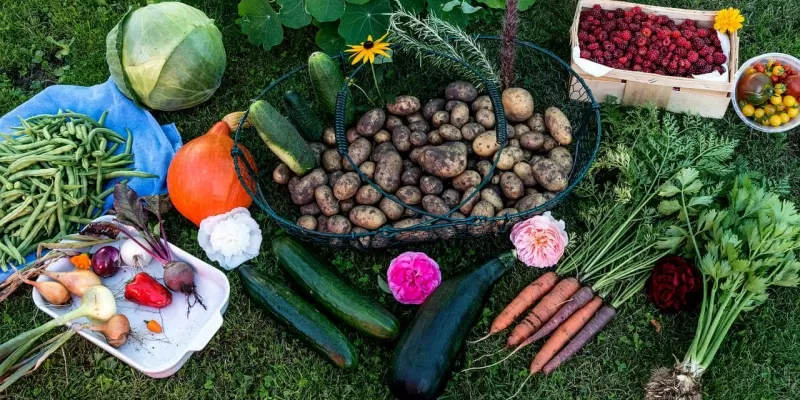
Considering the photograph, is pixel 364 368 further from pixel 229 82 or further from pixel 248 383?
pixel 229 82

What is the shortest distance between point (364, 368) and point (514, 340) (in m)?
0.75

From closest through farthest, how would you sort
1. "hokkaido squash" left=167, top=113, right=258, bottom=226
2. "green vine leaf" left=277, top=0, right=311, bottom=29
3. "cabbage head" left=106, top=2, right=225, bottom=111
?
"hokkaido squash" left=167, top=113, right=258, bottom=226 → "cabbage head" left=106, top=2, right=225, bottom=111 → "green vine leaf" left=277, top=0, right=311, bottom=29

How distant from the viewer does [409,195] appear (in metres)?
3.10

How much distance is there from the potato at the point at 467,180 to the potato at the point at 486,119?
11.4 inches

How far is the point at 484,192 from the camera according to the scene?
10.2 feet

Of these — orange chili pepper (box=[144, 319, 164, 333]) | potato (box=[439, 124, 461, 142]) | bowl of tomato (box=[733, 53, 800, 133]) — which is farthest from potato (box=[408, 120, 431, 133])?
bowl of tomato (box=[733, 53, 800, 133])

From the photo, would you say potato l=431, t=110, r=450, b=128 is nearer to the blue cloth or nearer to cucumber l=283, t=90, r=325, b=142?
cucumber l=283, t=90, r=325, b=142

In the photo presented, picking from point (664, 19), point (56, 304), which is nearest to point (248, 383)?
point (56, 304)

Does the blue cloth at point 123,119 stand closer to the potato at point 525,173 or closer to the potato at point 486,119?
the potato at point 486,119

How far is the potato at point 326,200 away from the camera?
10.4ft

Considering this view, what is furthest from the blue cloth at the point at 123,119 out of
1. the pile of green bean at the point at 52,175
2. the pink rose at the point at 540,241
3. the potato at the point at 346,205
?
the pink rose at the point at 540,241

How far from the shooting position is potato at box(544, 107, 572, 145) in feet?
10.6

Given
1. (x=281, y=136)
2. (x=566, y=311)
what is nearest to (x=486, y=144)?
(x=566, y=311)

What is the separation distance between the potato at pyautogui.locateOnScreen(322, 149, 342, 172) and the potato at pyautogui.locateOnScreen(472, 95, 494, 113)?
0.78 metres
